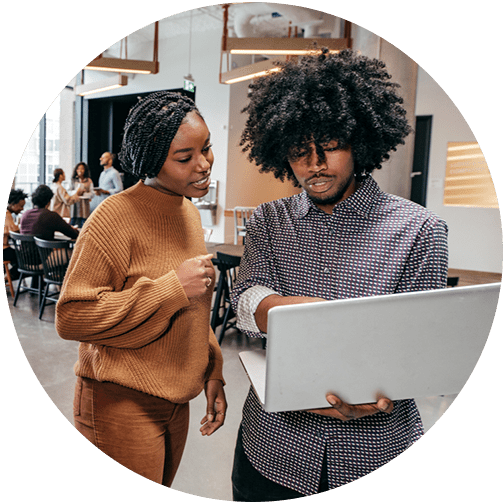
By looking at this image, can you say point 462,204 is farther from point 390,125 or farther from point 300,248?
point 300,248

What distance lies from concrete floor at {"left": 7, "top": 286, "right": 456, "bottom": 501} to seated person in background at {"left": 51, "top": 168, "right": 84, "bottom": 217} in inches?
16.2

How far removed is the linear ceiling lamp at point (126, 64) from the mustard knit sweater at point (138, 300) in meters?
0.55

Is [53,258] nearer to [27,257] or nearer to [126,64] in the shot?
[27,257]

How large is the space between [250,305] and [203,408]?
0.34 meters

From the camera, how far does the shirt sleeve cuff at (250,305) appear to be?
2.43 feet

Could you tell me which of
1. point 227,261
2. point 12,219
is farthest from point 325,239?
point 12,219

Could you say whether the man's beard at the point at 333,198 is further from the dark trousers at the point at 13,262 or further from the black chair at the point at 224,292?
the dark trousers at the point at 13,262

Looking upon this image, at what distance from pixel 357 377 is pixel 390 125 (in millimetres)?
495

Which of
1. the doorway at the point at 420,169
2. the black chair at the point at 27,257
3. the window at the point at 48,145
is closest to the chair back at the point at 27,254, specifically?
the black chair at the point at 27,257

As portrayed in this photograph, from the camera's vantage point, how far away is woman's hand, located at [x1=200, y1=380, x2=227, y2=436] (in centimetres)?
91

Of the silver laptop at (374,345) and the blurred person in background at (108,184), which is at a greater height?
the blurred person in background at (108,184)

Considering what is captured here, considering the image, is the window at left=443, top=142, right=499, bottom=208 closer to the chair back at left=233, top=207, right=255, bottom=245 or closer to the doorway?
the doorway

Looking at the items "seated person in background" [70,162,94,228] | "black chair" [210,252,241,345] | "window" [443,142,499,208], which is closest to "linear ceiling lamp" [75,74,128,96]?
"seated person in background" [70,162,94,228]

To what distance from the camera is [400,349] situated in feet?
2.13
